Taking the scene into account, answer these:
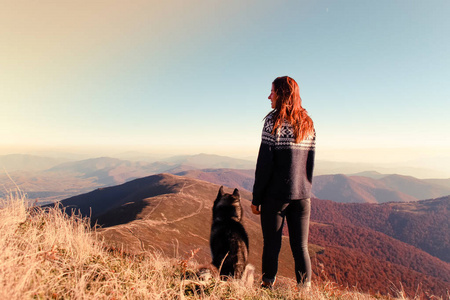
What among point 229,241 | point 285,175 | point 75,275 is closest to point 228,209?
point 229,241

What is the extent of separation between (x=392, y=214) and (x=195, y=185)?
150 meters

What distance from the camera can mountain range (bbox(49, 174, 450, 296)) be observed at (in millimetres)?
28625

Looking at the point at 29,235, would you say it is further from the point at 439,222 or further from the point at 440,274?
the point at 439,222

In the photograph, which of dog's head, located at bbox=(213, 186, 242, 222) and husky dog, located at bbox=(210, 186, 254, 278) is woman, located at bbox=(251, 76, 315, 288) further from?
dog's head, located at bbox=(213, 186, 242, 222)

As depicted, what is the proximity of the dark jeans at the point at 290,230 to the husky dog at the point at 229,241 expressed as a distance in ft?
1.48

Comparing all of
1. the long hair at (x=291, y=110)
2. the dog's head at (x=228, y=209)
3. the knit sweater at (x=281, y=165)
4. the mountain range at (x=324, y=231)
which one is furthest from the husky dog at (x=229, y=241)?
the long hair at (x=291, y=110)

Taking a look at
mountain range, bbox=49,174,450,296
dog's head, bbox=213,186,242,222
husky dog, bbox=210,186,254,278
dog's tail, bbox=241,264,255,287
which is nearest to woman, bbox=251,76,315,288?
dog's tail, bbox=241,264,255,287

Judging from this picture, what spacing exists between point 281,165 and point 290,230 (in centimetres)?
115

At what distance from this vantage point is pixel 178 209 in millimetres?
50344

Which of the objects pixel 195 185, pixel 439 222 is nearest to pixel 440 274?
pixel 439 222

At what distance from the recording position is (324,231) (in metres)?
106

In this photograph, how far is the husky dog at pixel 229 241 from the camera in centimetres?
357

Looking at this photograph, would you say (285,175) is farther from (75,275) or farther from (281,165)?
(75,275)

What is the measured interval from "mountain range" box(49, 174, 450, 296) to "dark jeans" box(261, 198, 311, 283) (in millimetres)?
454
